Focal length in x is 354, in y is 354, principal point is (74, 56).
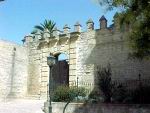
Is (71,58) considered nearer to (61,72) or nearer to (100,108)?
(61,72)

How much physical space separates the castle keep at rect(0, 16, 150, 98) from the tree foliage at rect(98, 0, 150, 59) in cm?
789

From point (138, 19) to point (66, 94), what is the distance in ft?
23.1

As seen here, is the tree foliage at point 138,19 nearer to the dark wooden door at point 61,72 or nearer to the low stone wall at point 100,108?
the low stone wall at point 100,108

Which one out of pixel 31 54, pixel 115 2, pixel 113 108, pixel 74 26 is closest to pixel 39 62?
pixel 31 54

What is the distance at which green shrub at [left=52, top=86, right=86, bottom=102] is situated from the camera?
19.1 meters

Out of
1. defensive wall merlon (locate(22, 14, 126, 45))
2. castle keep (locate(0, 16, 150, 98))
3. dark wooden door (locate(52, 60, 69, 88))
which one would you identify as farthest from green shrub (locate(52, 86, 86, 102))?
dark wooden door (locate(52, 60, 69, 88))

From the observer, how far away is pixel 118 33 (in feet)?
75.9

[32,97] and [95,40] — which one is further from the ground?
[95,40]

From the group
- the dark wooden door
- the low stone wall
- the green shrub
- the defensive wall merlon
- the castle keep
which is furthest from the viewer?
the dark wooden door

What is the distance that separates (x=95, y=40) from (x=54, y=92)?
234 inches

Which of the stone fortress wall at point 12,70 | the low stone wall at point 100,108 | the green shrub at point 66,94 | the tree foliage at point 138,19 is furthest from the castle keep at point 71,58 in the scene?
the tree foliage at point 138,19

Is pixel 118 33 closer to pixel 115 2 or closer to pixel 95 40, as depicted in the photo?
pixel 95 40

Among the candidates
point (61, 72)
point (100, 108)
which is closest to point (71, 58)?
point (61, 72)

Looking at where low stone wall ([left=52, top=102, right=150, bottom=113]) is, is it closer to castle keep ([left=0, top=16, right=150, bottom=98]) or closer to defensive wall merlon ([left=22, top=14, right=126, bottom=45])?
castle keep ([left=0, top=16, right=150, bottom=98])
